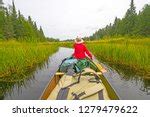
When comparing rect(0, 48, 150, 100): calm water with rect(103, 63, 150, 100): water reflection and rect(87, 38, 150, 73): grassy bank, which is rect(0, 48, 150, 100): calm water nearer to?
rect(103, 63, 150, 100): water reflection

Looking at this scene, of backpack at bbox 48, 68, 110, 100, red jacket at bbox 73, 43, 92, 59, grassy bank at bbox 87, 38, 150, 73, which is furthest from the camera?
grassy bank at bbox 87, 38, 150, 73

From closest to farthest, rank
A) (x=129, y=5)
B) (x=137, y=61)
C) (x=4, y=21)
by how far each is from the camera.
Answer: (x=137, y=61), (x=4, y=21), (x=129, y=5)

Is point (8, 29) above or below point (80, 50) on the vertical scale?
above

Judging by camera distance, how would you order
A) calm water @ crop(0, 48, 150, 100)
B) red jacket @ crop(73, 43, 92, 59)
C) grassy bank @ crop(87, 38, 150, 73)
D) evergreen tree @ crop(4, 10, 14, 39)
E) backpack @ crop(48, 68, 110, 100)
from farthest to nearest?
evergreen tree @ crop(4, 10, 14, 39)
grassy bank @ crop(87, 38, 150, 73)
red jacket @ crop(73, 43, 92, 59)
calm water @ crop(0, 48, 150, 100)
backpack @ crop(48, 68, 110, 100)

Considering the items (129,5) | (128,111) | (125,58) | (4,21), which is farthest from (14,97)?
(129,5)

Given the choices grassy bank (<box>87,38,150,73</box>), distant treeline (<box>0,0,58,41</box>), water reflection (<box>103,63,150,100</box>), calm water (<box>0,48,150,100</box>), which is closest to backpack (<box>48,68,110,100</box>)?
calm water (<box>0,48,150,100</box>)

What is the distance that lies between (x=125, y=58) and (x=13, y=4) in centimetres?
4594

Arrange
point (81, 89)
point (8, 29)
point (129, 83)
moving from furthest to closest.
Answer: point (8, 29) < point (129, 83) < point (81, 89)

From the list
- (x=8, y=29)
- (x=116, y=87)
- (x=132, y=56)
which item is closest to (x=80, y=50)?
(x=116, y=87)

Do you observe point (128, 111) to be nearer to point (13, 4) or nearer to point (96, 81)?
point (96, 81)

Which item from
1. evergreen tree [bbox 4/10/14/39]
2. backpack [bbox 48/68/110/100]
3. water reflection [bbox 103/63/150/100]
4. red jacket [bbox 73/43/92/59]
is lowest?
water reflection [bbox 103/63/150/100]

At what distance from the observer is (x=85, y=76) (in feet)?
25.5

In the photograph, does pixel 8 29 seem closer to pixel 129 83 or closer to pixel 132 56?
pixel 132 56

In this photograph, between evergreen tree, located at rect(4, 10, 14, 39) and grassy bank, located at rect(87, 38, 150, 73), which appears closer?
grassy bank, located at rect(87, 38, 150, 73)
